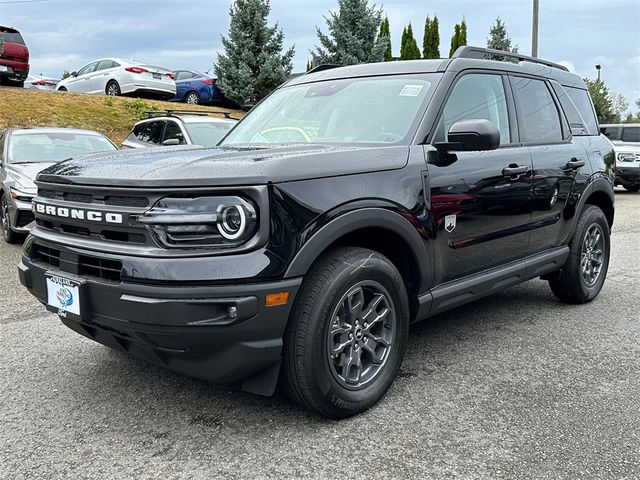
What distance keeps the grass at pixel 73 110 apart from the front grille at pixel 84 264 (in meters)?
13.0

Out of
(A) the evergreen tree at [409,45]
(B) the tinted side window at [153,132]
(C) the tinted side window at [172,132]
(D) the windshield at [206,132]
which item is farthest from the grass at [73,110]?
(A) the evergreen tree at [409,45]

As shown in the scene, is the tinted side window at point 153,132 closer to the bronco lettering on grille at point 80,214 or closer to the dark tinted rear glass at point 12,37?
the bronco lettering on grille at point 80,214

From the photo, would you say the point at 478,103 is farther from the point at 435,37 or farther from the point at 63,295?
the point at 435,37

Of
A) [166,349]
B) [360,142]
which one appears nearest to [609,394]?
[360,142]

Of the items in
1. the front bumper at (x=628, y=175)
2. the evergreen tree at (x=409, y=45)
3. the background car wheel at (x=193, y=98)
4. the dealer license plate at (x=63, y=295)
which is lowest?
the front bumper at (x=628, y=175)

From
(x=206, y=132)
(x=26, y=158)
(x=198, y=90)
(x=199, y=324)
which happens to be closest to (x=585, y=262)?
(x=199, y=324)

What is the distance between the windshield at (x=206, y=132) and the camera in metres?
8.91

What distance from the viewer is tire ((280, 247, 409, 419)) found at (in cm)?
271

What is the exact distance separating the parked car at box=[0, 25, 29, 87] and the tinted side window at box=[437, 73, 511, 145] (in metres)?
18.0

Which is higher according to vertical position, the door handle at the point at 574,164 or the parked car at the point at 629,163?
the door handle at the point at 574,164

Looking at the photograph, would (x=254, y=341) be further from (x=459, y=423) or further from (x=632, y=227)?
(x=632, y=227)

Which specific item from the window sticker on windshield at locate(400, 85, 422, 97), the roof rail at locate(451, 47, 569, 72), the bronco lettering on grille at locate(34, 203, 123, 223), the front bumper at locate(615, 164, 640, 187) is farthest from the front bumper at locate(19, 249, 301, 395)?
the front bumper at locate(615, 164, 640, 187)

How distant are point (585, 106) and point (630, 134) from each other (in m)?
13.9

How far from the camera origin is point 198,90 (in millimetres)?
21406
